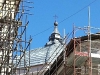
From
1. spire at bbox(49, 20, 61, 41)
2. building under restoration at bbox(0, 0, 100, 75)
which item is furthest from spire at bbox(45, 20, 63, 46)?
building under restoration at bbox(0, 0, 100, 75)

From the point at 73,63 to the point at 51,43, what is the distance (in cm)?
1857

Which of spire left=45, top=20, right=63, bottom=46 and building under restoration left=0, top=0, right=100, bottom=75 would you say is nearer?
building under restoration left=0, top=0, right=100, bottom=75

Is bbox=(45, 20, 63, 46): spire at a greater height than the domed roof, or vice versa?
bbox=(45, 20, 63, 46): spire

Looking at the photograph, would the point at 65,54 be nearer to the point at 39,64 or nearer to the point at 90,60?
the point at 90,60

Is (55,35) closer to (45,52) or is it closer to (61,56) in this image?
(45,52)

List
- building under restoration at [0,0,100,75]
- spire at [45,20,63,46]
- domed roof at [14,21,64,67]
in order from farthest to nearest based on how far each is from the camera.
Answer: spire at [45,20,63,46] < domed roof at [14,21,64,67] < building under restoration at [0,0,100,75]

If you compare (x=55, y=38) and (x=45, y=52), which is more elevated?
(x=55, y=38)

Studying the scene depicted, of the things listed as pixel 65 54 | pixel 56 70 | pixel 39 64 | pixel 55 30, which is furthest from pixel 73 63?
pixel 55 30

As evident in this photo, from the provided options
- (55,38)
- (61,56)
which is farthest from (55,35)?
(61,56)

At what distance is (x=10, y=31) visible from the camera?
74.9ft

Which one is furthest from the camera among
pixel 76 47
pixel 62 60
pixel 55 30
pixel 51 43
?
pixel 55 30

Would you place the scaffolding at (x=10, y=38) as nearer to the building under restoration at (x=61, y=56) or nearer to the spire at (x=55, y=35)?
the building under restoration at (x=61, y=56)

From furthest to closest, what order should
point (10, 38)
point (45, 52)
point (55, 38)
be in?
1. point (55, 38)
2. point (45, 52)
3. point (10, 38)

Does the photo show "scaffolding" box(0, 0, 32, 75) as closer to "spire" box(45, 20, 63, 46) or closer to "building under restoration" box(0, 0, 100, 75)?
"building under restoration" box(0, 0, 100, 75)
